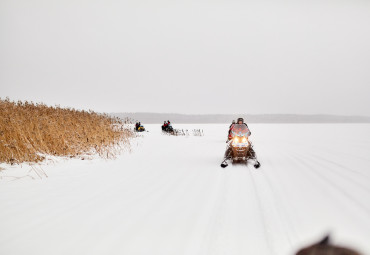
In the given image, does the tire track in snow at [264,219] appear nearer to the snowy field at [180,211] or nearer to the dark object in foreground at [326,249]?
the snowy field at [180,211]

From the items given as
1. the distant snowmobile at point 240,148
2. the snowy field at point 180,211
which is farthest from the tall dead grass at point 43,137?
the distant snowmobile at point 240,148

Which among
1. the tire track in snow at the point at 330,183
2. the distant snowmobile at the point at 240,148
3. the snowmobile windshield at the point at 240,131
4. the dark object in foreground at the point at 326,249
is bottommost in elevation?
the tire track in snow at the point at 330,183

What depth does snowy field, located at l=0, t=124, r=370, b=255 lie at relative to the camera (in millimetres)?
3303

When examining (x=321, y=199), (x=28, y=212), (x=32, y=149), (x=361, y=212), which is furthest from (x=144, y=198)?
(x=32, y=149)

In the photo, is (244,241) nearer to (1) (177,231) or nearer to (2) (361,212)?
(1) (177,231)

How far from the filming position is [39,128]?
9.48 m

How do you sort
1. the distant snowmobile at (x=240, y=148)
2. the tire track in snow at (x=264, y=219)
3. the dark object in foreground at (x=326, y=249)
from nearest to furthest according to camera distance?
the dark object in foreground at (x=326, y=249), the tire track in snow at (x=264, y=219), the distant snowmobile at (x=240, y=148)

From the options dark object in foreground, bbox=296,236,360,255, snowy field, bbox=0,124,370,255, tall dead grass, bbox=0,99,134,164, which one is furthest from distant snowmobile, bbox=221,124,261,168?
dark object in foreground, bbox=296,236,360,255

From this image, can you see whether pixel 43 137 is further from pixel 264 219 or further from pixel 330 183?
pixel 330 183

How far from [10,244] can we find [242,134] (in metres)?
7.50

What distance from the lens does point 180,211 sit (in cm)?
451

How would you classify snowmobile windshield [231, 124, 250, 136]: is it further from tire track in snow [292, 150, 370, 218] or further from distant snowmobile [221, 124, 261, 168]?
tire track in snow [292, 150, 370, 218]

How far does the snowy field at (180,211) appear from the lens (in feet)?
10.8

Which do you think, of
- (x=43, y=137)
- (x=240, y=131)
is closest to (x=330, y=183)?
(x=240, y=131)
